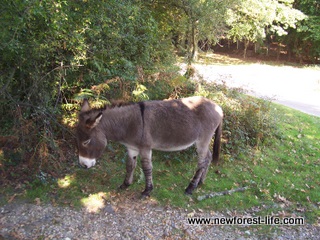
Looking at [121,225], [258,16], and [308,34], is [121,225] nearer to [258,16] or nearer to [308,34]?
[258,16]

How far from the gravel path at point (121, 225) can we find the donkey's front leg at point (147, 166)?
255 millimetres

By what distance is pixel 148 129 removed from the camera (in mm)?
5043

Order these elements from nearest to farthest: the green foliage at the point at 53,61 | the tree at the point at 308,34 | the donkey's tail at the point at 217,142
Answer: the green foliage at the point at 53,61
the donkey's tail at the point at 217,142
the tree at the point at 308,34

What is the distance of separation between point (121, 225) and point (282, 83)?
1828 centimetres

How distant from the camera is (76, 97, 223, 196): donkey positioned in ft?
15.0

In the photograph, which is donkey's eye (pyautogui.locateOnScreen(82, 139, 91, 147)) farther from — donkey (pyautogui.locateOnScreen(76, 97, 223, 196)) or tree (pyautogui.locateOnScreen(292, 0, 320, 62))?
tree (pyautogui.locateOnScreen(292, 0, 320, 62))

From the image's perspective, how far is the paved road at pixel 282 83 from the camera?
1059 centimetres

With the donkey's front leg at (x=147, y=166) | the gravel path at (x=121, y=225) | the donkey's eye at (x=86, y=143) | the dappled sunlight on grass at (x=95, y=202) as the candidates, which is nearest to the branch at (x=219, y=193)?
the gravel path at (x=121, y=225)

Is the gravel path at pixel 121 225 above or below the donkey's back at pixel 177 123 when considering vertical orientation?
below

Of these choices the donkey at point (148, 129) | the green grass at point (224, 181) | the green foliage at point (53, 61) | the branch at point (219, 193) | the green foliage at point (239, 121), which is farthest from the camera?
the green foliage at point (239, 121)

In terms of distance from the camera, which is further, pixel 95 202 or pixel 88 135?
pixel 95 202

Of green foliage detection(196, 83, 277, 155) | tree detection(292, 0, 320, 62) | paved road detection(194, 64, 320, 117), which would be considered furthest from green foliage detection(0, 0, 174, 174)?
tree detection(292, 0, 320, 62)

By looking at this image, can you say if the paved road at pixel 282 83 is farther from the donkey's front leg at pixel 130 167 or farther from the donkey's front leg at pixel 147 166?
the donkey's front leg at pixel 147 166

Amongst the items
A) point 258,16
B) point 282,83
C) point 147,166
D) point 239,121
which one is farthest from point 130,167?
point 258,16
